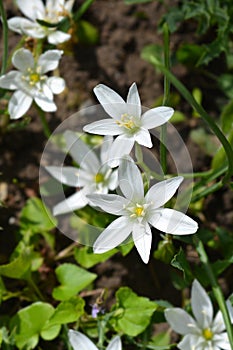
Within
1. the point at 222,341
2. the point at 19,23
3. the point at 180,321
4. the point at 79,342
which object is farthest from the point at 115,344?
the point at 19,23

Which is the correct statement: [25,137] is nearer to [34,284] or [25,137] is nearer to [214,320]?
[34,284]

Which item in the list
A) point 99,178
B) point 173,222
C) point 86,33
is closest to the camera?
point 173,222

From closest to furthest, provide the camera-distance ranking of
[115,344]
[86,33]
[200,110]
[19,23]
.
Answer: [200,110]
[115,344]
[19,23]
[86,33]

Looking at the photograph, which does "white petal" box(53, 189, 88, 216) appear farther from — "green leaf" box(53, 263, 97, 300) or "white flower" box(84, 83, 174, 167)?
"white flower" box(84, 83, 174, 167)

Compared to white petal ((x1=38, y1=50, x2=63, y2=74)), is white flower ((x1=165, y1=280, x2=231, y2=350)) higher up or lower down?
lower down

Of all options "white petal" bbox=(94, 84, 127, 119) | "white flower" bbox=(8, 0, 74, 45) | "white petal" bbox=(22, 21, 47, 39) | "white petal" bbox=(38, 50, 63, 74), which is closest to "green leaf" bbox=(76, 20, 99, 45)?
"white flower" bbox=(8, 0, 74, 45)

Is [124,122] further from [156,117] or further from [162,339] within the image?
[162,339]

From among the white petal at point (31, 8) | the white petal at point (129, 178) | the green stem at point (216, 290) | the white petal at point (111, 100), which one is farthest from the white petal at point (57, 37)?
the green stem at point (216, 290)

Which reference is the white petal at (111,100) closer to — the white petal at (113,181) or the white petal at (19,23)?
the white petal at (113,181)
